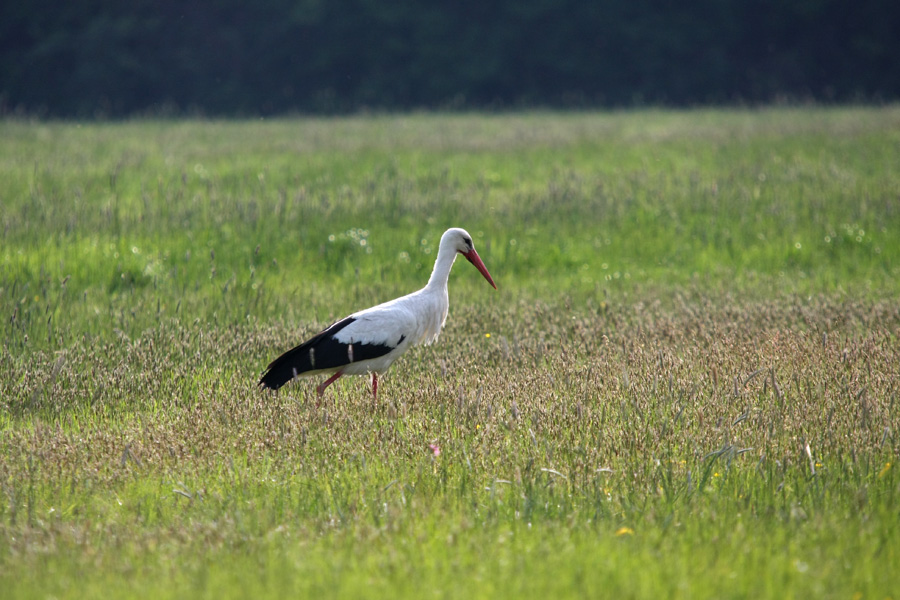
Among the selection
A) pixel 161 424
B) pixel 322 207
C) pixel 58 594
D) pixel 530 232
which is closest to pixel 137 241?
pixel 322 207

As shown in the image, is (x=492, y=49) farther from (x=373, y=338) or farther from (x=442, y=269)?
(x=373, y=338)

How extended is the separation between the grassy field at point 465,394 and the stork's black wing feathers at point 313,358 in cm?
15

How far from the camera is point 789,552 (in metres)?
3.63

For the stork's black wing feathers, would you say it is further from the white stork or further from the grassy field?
the grassy field

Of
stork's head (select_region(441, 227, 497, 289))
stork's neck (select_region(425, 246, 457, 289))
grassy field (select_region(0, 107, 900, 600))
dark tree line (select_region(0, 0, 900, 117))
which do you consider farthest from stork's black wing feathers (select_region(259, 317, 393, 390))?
dark tree line (select_region(0, 0, 900, 117))

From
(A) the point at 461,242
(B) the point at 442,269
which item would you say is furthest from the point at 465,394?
(A) the point at 461,242

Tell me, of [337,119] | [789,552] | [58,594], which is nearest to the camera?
[58,594]

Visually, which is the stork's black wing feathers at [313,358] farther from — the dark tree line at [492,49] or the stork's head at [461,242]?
the dark tree line at [492,49]

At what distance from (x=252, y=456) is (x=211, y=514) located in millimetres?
750

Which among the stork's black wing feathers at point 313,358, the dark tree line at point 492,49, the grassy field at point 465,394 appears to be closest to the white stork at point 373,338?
the stork's black wing feathers at point 313,358

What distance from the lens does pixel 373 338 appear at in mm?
6328

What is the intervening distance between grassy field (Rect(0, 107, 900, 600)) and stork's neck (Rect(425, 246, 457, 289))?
583 millimetres

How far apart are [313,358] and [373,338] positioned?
51 centimetres

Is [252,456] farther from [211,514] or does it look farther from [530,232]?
[530,232]
